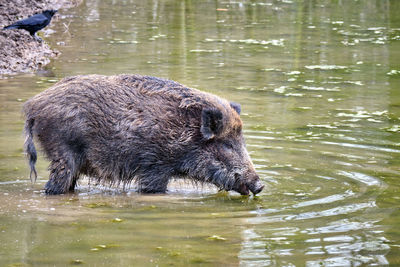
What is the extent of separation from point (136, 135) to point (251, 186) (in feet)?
4.04

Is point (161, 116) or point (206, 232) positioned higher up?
point (161, 116)

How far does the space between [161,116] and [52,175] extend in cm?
121

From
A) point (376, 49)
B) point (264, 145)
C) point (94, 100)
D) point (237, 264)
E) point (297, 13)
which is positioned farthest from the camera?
point (297, 13)

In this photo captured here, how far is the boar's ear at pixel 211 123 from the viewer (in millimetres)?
8078

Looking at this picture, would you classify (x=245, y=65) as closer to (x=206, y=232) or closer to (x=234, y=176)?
(x=234, y=176)

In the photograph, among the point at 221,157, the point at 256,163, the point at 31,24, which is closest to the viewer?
the point at 221,157

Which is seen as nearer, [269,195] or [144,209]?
[144,209]

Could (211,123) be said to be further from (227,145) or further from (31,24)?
(31,24)

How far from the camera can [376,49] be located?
17844 millimetres

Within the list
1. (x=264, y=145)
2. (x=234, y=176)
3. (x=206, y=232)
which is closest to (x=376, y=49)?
(x=264, y=145)

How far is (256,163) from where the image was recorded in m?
9.29

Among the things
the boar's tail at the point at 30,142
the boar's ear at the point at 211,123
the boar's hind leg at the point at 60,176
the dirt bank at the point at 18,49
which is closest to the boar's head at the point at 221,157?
the boar's ear at the point at 211,123

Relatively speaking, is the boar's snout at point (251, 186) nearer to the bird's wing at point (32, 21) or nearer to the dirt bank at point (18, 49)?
the dirt bank at point (18, 49)

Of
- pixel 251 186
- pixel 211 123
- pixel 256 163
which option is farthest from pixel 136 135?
pixel 256 163
